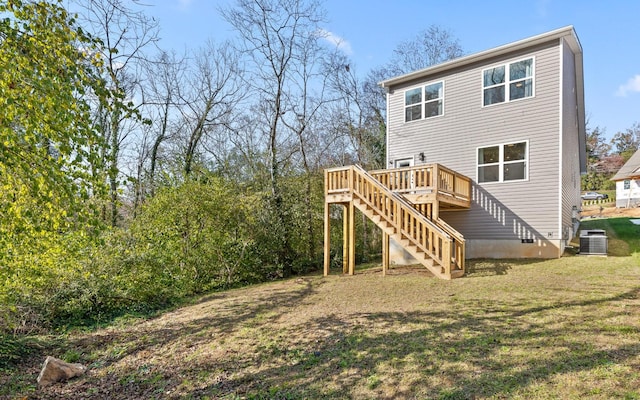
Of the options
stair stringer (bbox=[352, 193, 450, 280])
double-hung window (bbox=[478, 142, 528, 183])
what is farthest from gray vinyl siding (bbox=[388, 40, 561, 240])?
stair stringer (bbox=[352, 193, 450, 280])

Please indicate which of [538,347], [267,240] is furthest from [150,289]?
[538,347]

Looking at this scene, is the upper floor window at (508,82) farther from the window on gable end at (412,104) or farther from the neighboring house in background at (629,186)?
the neighboring house in background at (629,186)

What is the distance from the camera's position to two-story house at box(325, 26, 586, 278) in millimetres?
9805

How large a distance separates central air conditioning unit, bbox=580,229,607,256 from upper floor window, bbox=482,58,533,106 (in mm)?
4355

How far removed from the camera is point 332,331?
5293 millimetres

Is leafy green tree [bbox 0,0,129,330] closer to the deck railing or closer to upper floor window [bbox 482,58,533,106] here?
the deck railing

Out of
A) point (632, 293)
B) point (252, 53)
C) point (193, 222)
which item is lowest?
point (632, 293)

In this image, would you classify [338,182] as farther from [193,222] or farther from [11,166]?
[11,166]

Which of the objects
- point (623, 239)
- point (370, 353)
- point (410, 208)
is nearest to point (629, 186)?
point (623, 239)

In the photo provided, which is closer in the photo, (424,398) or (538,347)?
(424,398)

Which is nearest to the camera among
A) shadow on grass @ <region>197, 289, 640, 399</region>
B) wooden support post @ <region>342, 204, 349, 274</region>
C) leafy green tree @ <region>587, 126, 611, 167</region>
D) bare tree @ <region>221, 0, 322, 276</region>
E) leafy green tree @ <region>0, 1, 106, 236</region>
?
leafy green tree @ <region>0, 1, 106, 236</region>

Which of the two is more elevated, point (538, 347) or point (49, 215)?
point (49, 215)

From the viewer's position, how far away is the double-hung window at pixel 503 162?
1077cm

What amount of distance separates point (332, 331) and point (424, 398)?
2102mm
